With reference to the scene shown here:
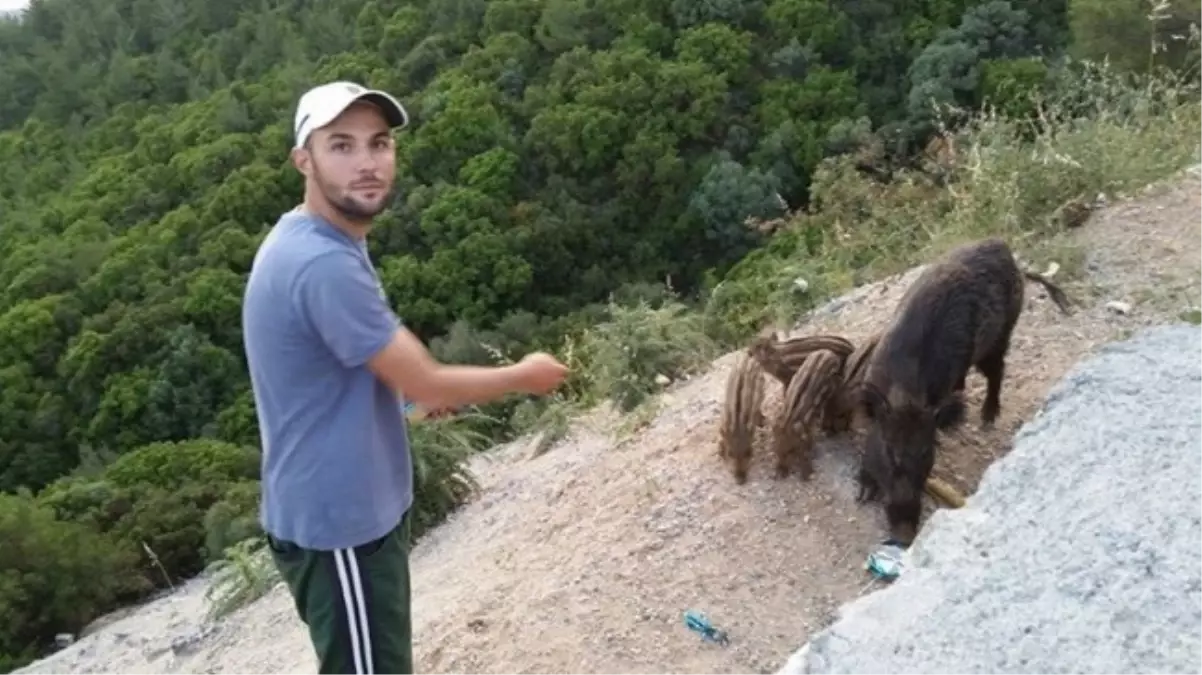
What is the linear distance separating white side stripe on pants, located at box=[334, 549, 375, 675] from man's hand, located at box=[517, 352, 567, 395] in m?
0.53

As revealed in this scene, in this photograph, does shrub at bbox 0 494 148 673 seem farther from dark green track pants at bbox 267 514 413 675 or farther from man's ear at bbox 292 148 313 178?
man's ear at bbox 292 148 313 178

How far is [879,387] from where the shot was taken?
3975 mm

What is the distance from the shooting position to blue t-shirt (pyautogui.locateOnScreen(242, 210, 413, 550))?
8.32 ft

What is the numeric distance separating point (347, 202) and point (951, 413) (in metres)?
2.43

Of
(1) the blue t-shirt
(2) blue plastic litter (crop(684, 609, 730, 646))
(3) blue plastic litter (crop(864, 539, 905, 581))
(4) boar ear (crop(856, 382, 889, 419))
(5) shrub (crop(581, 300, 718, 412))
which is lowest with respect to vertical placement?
(5) shrub (crop(581, 300, 718, 412))

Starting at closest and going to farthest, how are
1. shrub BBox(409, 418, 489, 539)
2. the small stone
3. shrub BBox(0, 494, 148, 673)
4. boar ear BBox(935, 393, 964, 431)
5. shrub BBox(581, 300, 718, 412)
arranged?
boar ear BBox(935, 393, 964, 431)
the small stone
shrub BBox(581, 300, 718, 412)
shrub BBox(409, 418, 489, 539)
shrub BBox(0, 494, 148, 673)

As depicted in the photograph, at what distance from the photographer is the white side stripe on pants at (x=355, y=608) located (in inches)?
109

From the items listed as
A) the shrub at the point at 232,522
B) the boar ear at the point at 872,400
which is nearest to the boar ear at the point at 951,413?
the boar ear at the point at 872,400

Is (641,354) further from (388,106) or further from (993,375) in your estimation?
(388,106)

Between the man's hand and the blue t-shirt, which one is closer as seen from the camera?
the blue t-shirt

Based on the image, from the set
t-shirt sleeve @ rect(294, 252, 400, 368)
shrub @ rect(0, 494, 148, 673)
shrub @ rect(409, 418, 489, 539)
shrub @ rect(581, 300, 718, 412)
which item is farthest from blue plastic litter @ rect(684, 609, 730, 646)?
shrub @ rect(0, 494, 148, 673)

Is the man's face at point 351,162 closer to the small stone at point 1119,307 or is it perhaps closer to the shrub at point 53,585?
the small stone at point 1119,307

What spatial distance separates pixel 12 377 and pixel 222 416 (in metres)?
4.75

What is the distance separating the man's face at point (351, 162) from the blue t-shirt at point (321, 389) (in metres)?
0.07
